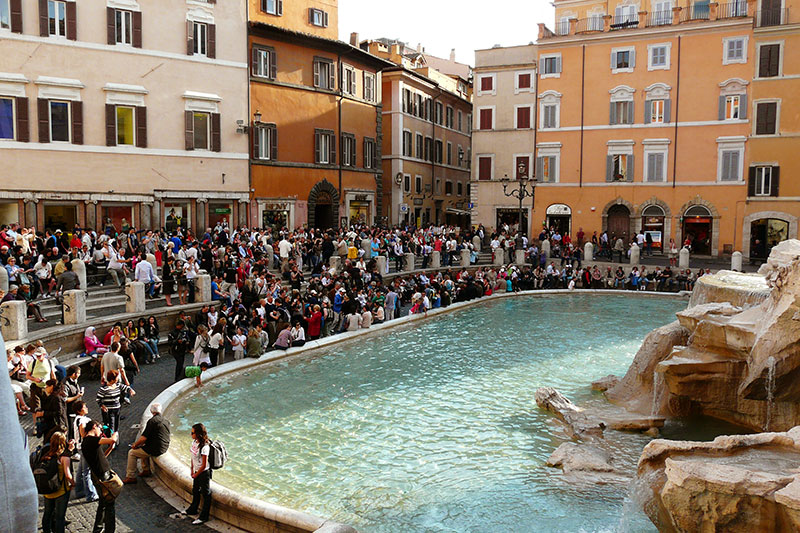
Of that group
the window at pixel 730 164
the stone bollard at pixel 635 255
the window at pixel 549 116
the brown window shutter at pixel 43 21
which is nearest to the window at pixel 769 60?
the window at pixel 730 164

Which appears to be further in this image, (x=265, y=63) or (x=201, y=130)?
(x=265, y=63)

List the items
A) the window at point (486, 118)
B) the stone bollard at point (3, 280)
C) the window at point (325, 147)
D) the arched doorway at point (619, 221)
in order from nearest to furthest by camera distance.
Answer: the stone bollard at point (3, 280)
the window at point (325, 147)
the arched doorway at point (619, 221)
the window at point (486, 118)

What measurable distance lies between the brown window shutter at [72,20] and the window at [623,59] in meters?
28.3

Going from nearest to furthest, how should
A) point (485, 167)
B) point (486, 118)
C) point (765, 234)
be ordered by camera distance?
point (765, 234)
point (486, 118)
point (485, 167)

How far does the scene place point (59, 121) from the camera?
26266mm

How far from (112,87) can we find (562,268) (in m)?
21.0

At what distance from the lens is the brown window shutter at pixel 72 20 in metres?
26.1

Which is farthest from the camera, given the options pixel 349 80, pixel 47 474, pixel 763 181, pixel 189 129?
Result: pixel 349 80

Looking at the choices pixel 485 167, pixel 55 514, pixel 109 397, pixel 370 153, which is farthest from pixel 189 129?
pixel 55 514

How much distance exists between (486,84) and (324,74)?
11.9 metres

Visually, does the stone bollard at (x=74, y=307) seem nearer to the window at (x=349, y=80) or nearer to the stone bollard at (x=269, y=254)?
the stone bollard at (x=269, y=254)

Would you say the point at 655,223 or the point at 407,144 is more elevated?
the point at 407,144

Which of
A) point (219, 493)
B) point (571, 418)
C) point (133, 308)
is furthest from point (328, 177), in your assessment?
point (219, 493)

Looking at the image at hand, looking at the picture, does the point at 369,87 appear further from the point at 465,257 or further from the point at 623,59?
the point at 623,59
